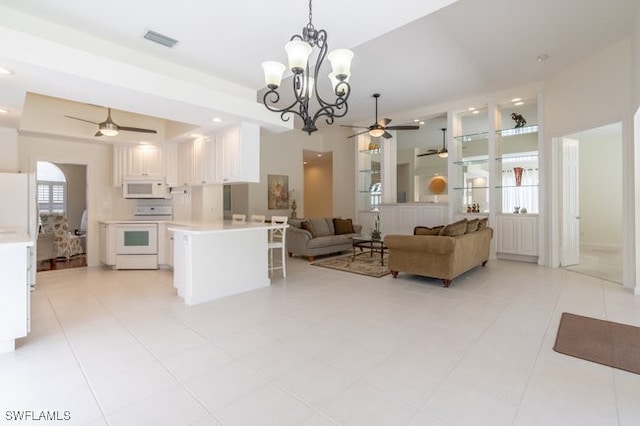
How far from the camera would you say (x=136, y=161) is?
609cm

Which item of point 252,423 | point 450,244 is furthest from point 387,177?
point 252,423

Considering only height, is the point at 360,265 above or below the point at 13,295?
below

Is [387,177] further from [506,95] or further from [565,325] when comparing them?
[565,325]

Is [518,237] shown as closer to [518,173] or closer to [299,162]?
[518,173]

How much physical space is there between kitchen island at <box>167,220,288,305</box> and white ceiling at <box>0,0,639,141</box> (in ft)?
5.18

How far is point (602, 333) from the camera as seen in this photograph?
283 cm

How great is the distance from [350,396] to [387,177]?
6.64m

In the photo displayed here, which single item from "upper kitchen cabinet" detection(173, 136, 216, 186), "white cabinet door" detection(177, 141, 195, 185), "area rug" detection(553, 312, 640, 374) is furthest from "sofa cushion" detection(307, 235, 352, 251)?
"area rug" detection(553, 312, 640, 374)

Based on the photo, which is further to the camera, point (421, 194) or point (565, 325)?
point (421, 194)

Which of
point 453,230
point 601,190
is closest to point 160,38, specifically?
point 453,230

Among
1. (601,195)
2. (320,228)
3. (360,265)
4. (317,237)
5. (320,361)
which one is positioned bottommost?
(320,361)

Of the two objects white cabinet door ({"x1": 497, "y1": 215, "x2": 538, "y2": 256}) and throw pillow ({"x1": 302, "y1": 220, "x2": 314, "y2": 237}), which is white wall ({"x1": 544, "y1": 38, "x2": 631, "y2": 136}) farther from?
throw pillow ({"x1": 302, "y1": 220, "x2": 314, "y2": 237})

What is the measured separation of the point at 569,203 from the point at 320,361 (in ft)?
19.4

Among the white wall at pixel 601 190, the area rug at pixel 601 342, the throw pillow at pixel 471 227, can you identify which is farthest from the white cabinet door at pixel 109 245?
the white wall at pixel 601 190
